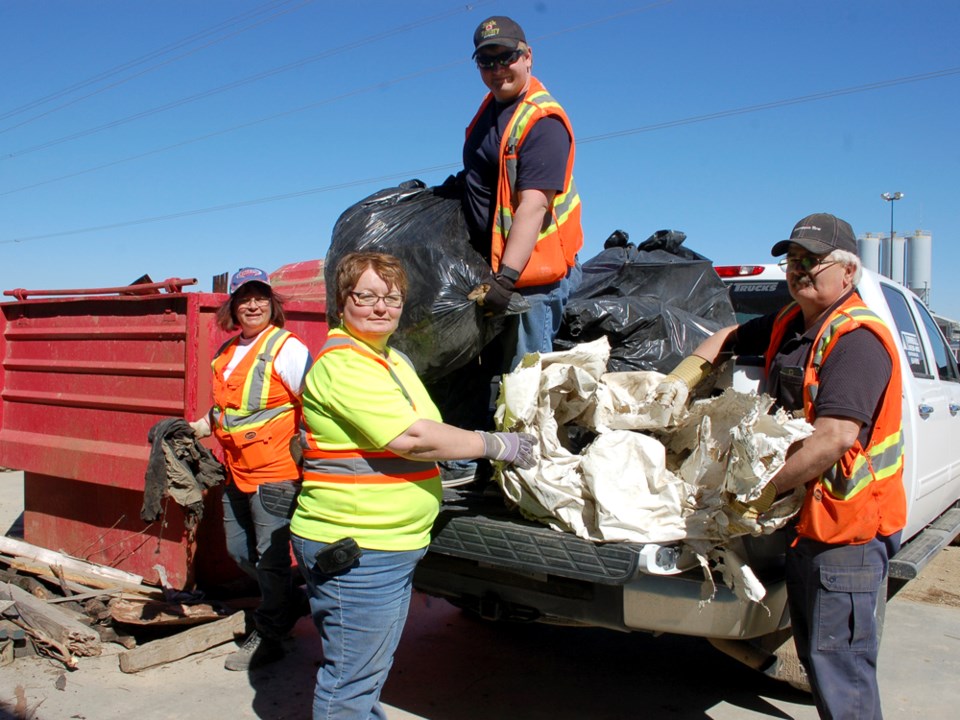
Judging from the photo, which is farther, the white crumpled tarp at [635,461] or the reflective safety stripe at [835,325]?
the reflective safety stripe at [835,325]

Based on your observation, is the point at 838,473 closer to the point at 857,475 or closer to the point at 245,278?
the point at 857,475

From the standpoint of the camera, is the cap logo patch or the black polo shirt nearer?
the black polo shirt

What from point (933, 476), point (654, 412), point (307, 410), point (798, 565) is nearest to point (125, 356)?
point (307, 410)

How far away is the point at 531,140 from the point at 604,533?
59.1 inches

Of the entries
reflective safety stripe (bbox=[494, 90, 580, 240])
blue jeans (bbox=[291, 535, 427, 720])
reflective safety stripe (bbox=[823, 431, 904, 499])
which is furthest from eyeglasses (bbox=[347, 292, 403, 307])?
reflective safety stripe (bbox=[823, 431, 904, 499])

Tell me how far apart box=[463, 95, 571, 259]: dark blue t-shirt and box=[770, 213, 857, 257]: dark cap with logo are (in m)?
0.90

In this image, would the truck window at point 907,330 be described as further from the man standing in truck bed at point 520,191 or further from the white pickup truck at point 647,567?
the man standing in truck bed at point 520,191

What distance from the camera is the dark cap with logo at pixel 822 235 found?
270 centimetres

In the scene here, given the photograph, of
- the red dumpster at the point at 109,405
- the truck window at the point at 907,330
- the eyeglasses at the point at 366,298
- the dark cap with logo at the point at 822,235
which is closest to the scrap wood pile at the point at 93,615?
the red dumpster at the point at 109,405

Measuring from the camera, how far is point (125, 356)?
5047mm

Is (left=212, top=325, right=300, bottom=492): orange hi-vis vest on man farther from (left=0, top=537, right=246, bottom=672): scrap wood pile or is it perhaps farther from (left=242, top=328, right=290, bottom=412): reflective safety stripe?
→ (left=0, top=537, right=246, bottom=672): scrap wood pile

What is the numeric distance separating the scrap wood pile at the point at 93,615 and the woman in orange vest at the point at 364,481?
181 cm

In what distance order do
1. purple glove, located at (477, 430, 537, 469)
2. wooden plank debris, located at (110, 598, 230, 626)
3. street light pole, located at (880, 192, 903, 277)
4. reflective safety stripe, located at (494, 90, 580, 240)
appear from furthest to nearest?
street light pole, located at (880, 192, 903, 277), wooden plank debris, located at (110, 598, 230, 626), reflective safety stripe, located at (494, 90, 580, 240), purple glove, located at (477, 430, 537, 469)

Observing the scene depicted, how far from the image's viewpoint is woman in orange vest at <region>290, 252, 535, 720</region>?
2.45 m
